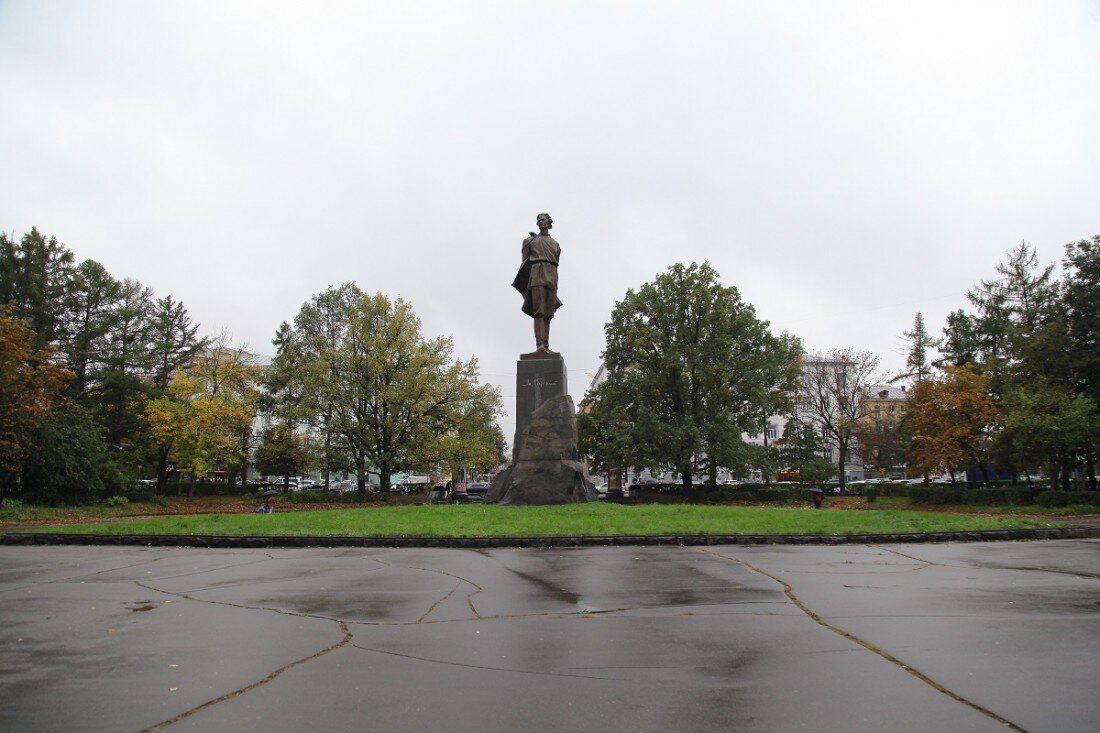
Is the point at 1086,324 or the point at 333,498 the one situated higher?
the point at 1086,324

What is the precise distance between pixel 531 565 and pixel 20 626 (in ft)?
19.7

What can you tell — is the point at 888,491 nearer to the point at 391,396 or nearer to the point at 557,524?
the point at 391,396

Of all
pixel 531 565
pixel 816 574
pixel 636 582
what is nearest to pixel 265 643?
pixel 636 582

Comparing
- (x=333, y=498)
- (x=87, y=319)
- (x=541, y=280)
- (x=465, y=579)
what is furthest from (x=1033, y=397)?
(x=87, y=319)

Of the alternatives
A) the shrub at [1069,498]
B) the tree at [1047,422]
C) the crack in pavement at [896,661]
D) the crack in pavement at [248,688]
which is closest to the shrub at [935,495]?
the tree at [1047,422]

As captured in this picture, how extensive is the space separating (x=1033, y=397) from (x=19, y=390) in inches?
1528

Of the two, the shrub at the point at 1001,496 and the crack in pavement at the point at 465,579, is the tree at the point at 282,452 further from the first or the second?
the shrub at the point at 1001,496

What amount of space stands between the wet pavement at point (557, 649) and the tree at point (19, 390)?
61.4 ft

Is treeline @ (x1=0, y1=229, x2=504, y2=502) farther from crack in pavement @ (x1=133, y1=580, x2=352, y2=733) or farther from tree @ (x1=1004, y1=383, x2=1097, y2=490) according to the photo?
crack in pavement @ (x1=133, y1=580, x2=352, y2=733)

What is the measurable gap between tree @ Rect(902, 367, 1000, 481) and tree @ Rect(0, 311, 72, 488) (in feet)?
129

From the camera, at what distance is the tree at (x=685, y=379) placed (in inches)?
1389

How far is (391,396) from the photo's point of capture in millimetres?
36969

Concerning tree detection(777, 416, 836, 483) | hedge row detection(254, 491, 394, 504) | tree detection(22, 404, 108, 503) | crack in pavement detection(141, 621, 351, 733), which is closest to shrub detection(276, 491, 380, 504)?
hedge row detection(254, 491, 394, 504)

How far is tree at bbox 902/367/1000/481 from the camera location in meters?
31.7
